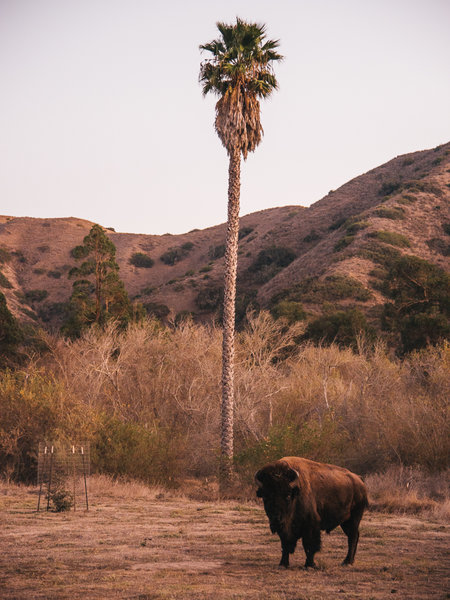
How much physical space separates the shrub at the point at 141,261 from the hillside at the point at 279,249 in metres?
1.21

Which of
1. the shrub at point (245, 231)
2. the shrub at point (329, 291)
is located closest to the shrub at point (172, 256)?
the shrub at point (245, 231)

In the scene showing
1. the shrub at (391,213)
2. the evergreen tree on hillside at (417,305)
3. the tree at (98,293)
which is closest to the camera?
the evergreen tree on hillside at (417,305)

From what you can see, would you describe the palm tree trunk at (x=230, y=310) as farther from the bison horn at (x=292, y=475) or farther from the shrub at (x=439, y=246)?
the shrub at (x=439, y=246)

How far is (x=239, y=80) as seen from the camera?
2320 cm

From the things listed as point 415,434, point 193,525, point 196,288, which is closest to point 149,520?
point 193,525

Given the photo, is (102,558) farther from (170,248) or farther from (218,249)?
(170,248)

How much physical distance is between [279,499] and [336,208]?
306 feet

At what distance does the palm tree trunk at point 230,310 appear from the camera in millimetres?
22047

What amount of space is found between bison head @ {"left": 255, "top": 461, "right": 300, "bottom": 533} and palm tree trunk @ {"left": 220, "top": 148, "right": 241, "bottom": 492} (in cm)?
1223

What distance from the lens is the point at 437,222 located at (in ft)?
245

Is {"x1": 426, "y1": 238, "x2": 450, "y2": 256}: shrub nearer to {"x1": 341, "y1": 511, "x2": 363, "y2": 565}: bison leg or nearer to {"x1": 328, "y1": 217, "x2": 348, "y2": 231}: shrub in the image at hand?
{"x1": 328, "y1": 217, "x2": 348, "y2": 231}: shrub

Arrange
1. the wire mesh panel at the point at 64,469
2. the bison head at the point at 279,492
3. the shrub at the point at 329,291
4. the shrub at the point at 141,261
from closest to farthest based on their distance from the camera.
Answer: the bison head at the point at 279,492
the wire mesh panel at the point at 64,469
the shrub at the point at 329,291
the shrub at the point at 141,261

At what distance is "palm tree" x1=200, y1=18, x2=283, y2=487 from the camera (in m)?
22.7

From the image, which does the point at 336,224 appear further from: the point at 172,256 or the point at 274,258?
the point at 172,256
